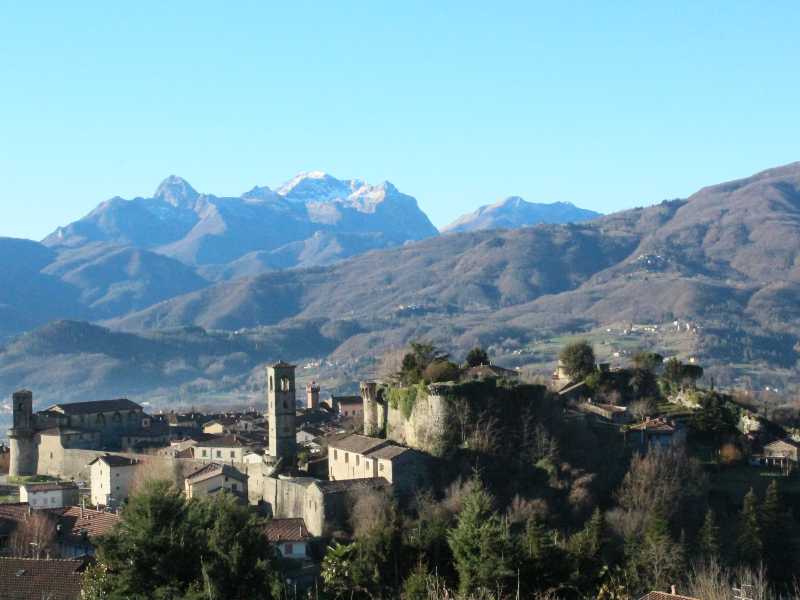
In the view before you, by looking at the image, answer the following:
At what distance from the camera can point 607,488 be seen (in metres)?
57.7

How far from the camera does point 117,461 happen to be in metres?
66.7

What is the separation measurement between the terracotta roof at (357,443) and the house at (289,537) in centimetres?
676

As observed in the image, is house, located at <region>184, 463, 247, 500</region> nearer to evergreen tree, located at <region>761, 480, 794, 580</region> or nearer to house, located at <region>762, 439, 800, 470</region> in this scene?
evergreen tree, located at <region>761, 480, 794, 580</region>

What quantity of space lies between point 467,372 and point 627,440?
879cm

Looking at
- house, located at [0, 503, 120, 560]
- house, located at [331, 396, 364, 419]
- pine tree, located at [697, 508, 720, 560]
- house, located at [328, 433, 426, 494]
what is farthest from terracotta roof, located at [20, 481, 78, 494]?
pine tree, located at [697, 508, 720, 560]

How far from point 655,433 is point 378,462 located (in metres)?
15.5

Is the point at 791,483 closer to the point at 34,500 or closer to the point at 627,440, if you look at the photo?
the point at 627,440

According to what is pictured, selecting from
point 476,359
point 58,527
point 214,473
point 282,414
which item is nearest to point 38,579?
point 58,527

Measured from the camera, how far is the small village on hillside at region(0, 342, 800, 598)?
44.1m

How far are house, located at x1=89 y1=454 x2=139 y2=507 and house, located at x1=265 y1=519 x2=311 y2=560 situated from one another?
14855 mm

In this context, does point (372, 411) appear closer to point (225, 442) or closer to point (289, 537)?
point (225, 442)

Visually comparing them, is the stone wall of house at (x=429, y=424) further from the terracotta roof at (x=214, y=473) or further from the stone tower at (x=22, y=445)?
the stone tower at (x=22, y=445)

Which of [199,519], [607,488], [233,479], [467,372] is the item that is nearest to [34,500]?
[233,479]

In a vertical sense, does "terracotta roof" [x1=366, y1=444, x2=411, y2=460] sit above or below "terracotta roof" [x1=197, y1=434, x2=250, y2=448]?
above
